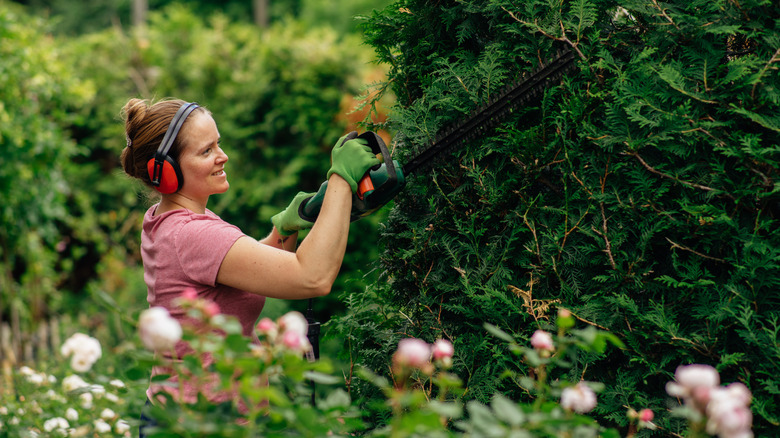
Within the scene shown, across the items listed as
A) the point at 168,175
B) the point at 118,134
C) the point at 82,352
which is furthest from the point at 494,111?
the point at 118,134

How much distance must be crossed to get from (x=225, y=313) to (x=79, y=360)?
0.44 m

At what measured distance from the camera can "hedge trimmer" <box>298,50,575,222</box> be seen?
74.5 inches

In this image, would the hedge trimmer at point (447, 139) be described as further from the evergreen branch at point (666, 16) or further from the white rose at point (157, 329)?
the white rose at point (157, 329)

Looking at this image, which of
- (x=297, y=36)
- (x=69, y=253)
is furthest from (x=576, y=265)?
(x=69, y=253)

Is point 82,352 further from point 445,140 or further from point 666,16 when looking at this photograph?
point 666,16

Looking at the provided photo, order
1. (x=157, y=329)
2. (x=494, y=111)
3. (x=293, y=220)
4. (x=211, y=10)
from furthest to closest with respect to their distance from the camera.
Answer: (x=211, y=10)
(x=293, y=220)
(x=494, y=111)
(x=157, y=329)

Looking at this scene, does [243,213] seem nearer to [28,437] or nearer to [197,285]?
[28,437]

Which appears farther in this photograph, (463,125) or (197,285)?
(463,125)

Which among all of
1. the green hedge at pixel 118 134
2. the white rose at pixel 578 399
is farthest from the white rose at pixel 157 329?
the green hedge at pixel 118 134

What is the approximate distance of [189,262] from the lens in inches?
71.6

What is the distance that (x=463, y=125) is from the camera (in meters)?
2.01

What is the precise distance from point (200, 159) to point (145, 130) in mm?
219

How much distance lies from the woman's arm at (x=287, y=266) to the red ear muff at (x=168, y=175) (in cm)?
38

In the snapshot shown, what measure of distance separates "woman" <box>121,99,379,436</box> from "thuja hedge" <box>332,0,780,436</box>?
394 mm
